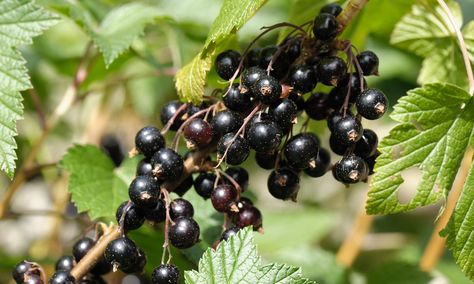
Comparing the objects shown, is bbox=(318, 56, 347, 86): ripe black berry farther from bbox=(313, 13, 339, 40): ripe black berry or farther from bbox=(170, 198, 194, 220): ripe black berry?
bbox=(170, 198, 194, 220): ripe black berry

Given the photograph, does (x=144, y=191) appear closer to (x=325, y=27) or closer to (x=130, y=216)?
(x=130, y=216)

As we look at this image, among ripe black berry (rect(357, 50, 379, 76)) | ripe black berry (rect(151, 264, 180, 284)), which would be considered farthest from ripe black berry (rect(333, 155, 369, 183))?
ripe black berry (rect(151, 264, 180, 284))

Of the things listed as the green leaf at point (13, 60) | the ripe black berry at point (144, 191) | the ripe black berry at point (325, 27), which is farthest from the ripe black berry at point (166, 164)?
the ripe black berry at point (325, 27)

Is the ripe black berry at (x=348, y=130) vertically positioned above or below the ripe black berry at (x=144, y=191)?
above

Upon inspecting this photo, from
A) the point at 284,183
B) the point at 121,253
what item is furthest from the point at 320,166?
the point at 121,253

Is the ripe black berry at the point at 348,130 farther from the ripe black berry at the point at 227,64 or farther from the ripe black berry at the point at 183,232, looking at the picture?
the ripe black berry at the point at 183,232

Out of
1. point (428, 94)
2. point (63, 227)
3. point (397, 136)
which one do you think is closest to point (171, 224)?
point (397, 136)

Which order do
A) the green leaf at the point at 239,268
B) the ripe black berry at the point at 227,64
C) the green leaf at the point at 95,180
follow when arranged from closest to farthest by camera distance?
the green leaf at the point at 239,268 < the ripe black berry at the point at 227,64 < the green leaf at the point at 95,180

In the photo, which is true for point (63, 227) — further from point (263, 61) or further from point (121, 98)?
point (263, 61)
